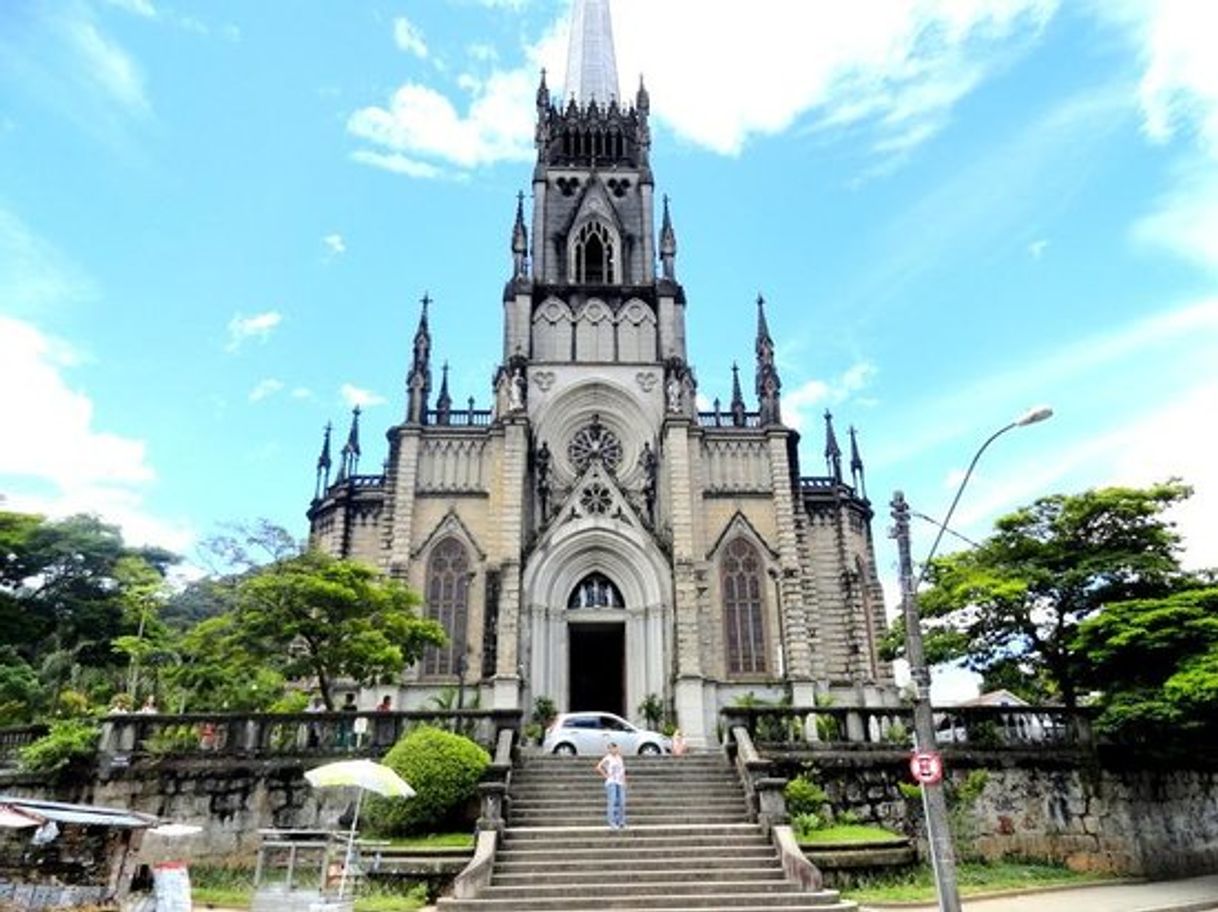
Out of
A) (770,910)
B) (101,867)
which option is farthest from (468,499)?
(770,910)

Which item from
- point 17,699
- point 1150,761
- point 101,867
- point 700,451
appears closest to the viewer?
point 101,867

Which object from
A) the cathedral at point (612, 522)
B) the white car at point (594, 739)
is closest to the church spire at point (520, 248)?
the cathedral at point (612, 522)

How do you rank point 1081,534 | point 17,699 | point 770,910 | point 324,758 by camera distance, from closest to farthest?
point 770,910, point 324,758, point 1081,534, point 17,699

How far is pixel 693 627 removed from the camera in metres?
26.1

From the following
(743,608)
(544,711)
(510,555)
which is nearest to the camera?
(544,711)

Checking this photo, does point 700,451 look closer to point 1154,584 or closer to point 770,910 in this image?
point 1154,584

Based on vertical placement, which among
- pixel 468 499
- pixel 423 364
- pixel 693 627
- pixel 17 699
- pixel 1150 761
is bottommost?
pixel 1150 761

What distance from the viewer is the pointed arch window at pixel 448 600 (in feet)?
87.8

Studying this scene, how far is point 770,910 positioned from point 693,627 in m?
14.9

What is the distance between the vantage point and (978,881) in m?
14.6

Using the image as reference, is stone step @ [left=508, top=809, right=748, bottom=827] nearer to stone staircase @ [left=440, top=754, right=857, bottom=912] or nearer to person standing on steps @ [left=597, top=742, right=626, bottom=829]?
stone staircase @ [left=440, top=754, right=857, bottom=912]

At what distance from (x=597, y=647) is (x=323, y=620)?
38.7ft

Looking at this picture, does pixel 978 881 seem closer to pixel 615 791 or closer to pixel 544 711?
pixel 615 791

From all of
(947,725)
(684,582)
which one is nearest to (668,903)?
(947,725)
